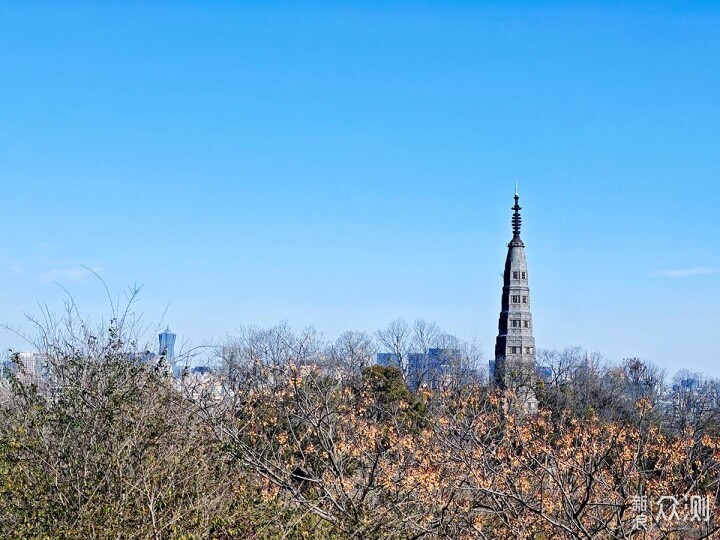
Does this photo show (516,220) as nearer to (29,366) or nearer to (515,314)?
(515,314)

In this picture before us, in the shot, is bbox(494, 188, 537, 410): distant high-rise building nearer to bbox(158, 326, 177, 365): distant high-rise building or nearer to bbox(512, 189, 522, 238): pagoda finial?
bbox(512, 189, 522, 238): pagoda finial

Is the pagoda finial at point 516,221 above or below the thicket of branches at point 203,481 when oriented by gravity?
above

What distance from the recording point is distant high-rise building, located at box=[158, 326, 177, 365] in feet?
30.1

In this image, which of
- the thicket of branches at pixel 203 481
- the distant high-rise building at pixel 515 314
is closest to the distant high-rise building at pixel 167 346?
the thicket of branches at pixel 203 481

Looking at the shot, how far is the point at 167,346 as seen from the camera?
9.48m

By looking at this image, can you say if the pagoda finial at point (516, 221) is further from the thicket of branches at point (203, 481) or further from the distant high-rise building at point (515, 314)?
the thicket of branches at point (203, 481)

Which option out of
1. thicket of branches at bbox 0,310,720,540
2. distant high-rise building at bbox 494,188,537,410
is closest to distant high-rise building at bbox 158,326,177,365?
thicket of branches at bbox 0,310,720,540

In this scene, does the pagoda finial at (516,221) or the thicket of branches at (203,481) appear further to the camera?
the pagoda finial at (516,221)

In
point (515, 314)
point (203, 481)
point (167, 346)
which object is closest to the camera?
point (203, 481)

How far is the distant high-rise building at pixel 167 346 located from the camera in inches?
362

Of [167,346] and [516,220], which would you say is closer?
[167,346]

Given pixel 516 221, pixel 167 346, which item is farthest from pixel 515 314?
pixel 167 346

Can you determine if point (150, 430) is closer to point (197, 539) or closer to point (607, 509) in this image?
point (197, 539)

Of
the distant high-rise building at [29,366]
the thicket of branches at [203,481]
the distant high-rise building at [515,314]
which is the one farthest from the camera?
the distant high-rise building at [515,314]
